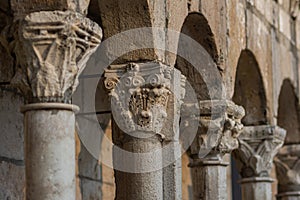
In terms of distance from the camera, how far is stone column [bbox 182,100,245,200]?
938 centimetres

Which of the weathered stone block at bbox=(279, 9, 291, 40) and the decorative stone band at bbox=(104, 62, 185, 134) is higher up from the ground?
the weathered stone block at bbox=(279, 9, 291, 40)

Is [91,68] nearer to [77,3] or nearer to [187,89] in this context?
[187,89]

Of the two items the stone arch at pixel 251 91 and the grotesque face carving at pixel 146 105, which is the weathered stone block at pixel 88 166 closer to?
the stone arch at pixel 251 91

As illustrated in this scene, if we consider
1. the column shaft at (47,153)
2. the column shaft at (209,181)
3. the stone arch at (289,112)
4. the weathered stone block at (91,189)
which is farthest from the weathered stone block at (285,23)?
the column shaft at (47,153)

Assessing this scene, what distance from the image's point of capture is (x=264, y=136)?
11.1 meters

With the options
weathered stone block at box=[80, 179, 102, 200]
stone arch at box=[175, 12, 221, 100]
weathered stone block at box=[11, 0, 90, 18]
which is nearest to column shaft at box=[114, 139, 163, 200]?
weathered stone block at box=[11, 0, 90, 18]

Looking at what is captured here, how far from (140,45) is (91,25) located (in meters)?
1.21

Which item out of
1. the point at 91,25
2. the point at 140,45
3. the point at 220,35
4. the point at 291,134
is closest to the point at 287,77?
the point at 291,134

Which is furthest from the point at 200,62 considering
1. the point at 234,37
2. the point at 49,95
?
the point at 49,95

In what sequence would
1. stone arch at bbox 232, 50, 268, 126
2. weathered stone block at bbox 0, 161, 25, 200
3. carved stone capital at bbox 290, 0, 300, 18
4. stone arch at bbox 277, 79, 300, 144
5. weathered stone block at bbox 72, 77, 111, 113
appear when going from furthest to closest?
carved stone capital at bbox 290, 0, 300, 18, stone arch at bbox 277, 79, 300, 144, stone arch at bbox 232, 50, 268, 126, weathered stone block at bbox 72, 77, 111, 113, weathered stone block at bbox 0, 161, 25, 200

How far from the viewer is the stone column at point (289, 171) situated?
12.6 meters

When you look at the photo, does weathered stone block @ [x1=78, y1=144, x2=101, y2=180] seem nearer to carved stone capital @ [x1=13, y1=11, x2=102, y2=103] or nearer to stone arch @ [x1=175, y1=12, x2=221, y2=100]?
stone arch @ [x1=175, y1=12, x2=221, y2=100]

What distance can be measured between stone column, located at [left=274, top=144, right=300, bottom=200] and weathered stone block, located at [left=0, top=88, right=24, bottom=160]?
4.95 m

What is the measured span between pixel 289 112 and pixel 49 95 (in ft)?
22.0
